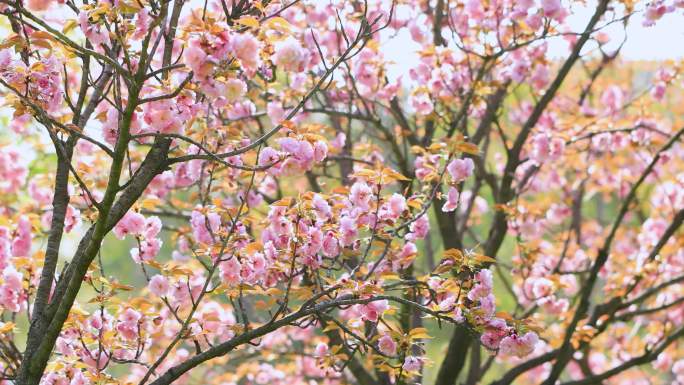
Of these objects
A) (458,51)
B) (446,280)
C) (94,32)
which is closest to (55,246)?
(94,32)

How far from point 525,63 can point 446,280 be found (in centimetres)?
243

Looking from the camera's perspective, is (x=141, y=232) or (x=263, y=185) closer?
(x=141, y=232)

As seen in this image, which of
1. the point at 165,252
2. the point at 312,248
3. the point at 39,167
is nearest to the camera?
the point at 312,248

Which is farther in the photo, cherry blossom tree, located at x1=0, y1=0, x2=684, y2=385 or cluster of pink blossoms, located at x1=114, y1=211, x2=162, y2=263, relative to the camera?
cluster of pink blossoms, located at x1=114, y1=211, x2=162, y2=263

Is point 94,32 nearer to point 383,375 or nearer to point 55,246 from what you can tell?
point 55,246

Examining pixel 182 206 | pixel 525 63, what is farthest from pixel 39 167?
pixel 525 63

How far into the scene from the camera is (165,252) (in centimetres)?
1616

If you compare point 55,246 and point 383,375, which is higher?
point 383,375

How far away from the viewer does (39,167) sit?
5805 mm

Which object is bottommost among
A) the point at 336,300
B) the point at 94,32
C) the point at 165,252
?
the point at 336,300

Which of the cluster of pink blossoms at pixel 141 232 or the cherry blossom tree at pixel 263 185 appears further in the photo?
the cluster of pink blossoms at pixel 141 232

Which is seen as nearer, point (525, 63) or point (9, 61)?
point (9, 61)

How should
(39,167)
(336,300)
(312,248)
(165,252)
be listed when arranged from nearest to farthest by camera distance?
(336,300) < (312,248) < (39,167) < (165,252)

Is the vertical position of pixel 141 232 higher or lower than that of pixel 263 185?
lower
